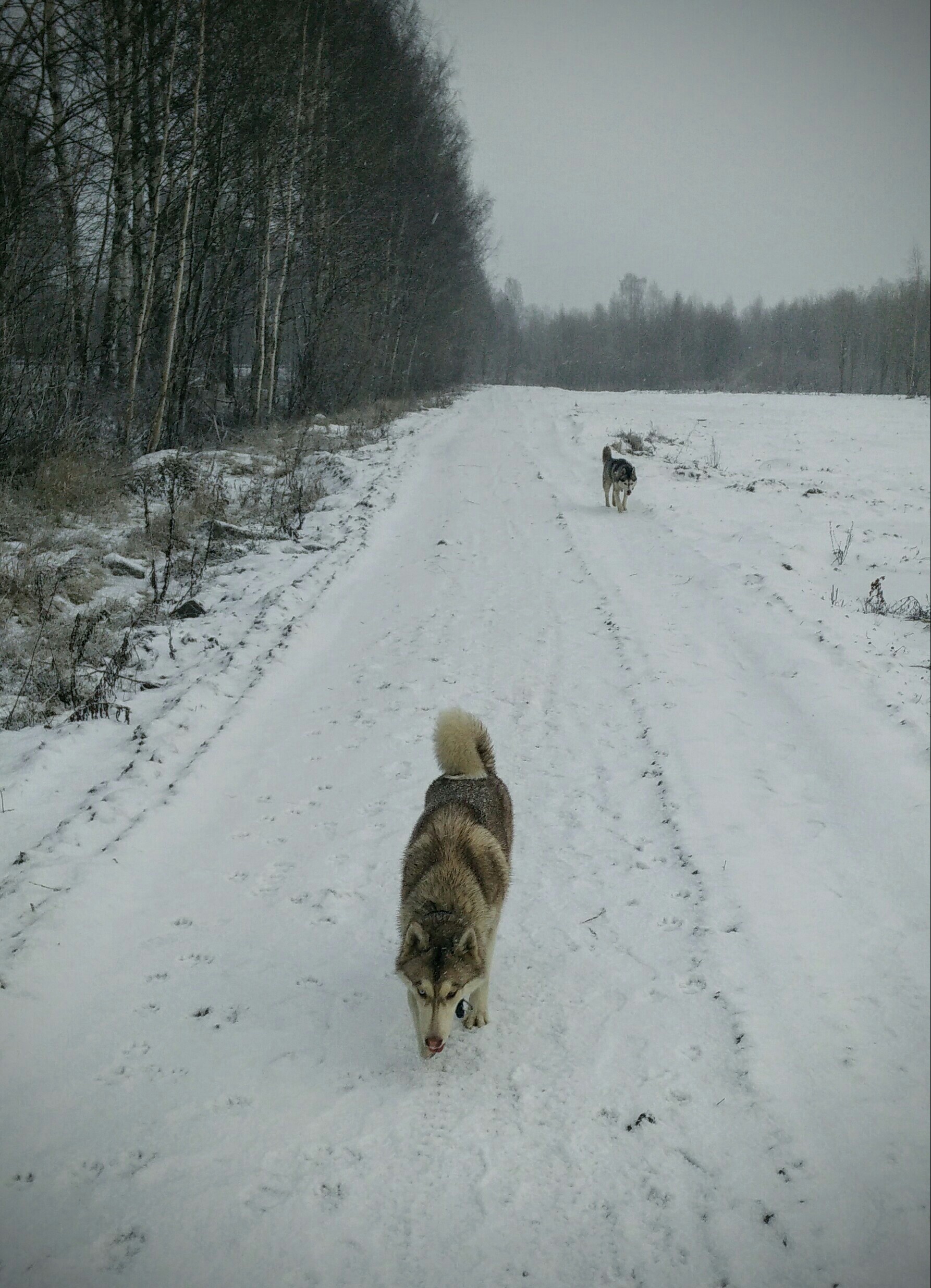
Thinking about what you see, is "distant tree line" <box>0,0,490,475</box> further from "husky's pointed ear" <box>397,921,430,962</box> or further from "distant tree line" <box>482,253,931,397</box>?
"distant tree line" <box>482,253,931,397</box>

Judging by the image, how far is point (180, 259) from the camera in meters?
13.5

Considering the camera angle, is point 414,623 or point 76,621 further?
point 414,623

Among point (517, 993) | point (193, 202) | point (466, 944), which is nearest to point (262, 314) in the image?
point (193, 202)

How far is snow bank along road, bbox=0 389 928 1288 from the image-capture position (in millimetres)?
2633

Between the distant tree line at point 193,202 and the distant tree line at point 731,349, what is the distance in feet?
188

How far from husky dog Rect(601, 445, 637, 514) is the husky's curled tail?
409 inches

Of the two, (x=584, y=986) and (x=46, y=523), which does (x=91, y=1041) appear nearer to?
(x=584, y=986)

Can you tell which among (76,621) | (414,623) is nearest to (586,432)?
(414,623)

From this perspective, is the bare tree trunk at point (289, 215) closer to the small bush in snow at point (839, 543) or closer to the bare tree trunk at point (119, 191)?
the bare tree trunk at point (119, 191)

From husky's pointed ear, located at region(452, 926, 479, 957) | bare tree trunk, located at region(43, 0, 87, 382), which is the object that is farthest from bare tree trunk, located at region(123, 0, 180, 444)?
husky's pointed ear, located at region(452, 926, 479, 957)

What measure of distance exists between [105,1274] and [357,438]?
19.0 meters

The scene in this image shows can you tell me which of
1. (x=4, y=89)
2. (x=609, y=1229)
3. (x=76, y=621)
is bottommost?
(x=609, y=1229)

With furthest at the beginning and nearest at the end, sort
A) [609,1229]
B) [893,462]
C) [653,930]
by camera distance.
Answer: [893,462] → [653,930] → [609,1229]

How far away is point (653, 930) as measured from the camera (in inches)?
162
